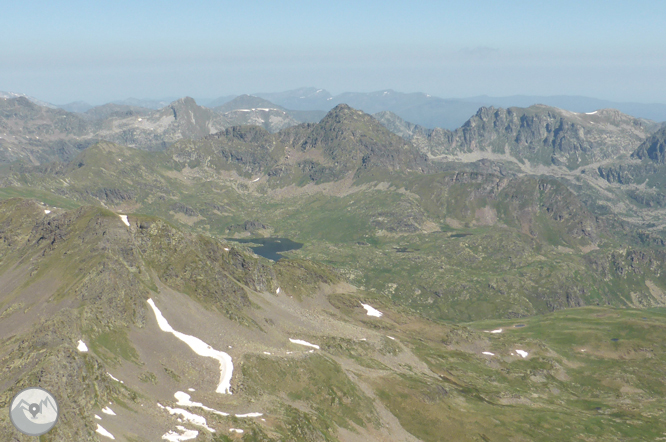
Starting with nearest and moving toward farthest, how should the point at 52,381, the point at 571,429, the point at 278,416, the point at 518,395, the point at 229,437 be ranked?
1. the point at 52,381
2. the point at 229,437
3. the point at 278,416
4. the point at 571,429
5. the point at 518,395

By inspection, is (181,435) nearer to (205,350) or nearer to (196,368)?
(196,368)

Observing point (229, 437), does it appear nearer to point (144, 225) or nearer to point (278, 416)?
point (278, 416)

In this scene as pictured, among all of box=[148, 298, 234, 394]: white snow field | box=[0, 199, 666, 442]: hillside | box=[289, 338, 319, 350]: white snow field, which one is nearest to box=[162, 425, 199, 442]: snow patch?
box=[0, 199, 666, 442]: hillside

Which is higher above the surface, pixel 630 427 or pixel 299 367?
pixel 299 367

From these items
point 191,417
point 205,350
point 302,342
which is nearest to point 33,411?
point 191,417

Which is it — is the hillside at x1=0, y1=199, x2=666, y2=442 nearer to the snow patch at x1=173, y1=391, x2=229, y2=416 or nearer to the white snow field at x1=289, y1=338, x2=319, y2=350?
the snow patch at x1=173, y1=391, x2=229, y2=416

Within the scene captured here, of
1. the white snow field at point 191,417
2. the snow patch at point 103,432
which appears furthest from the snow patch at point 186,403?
the snow patch at point 103,432

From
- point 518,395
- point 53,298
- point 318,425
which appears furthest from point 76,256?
point 518,395
